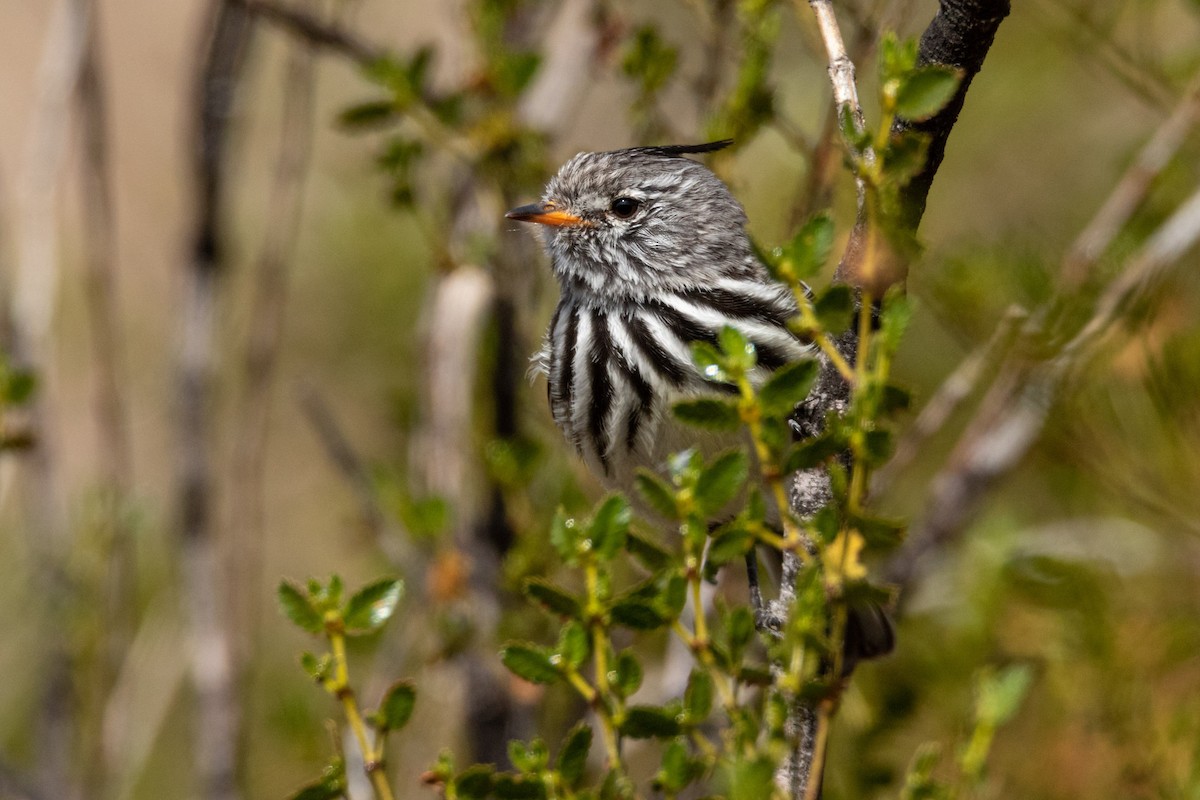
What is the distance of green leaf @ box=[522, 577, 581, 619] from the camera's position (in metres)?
1.64

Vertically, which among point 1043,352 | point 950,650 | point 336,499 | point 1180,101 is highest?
point 1180,101

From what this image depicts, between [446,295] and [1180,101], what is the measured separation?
206 cm

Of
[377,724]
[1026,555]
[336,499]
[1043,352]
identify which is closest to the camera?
[377,724]

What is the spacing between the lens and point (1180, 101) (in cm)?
354

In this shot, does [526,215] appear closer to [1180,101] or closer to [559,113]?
[559,113]

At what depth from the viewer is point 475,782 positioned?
172 centimetres

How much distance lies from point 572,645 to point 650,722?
0.44 ft

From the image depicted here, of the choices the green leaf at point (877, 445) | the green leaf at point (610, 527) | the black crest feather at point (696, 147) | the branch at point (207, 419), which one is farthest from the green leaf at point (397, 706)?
the branch at point (207, 419)

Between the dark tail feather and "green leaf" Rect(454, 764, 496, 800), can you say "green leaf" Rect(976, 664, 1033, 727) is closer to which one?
"green leaf" Rect(454, 764, 496, 800)

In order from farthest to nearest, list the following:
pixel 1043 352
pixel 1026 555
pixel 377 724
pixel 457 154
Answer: pixel 1026 555 < pixel 457 154 < pixel 1043 352 < pixel 377 724

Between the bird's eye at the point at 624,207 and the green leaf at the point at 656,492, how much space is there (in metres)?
2.10

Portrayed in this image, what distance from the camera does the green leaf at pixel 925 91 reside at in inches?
60.3

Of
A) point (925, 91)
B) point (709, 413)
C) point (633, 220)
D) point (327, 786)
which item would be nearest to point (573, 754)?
point (327, 786)

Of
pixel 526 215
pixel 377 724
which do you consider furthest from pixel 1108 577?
pixel 377 724
